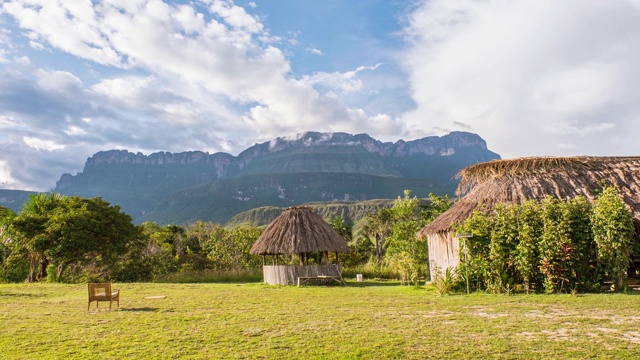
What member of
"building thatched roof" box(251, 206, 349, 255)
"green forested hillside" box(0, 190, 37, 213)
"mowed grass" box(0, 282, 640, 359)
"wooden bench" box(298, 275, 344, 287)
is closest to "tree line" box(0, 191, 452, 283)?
"wooden bench" box(298, 275, 344, 287)

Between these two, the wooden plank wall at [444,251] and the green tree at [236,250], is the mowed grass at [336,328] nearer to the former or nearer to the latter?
the wooden plank wall at [444,251]

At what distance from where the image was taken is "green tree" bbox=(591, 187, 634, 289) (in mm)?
12875

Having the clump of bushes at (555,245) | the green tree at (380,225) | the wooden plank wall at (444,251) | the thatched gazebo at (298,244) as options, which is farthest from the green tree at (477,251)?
the green tree at (380,225)

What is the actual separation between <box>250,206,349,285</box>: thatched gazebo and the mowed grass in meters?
7.72

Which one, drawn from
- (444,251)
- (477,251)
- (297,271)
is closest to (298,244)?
(297,271)

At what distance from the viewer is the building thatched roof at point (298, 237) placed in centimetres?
2136

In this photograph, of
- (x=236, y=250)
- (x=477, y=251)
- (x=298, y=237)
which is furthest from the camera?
(x=236, y=250)

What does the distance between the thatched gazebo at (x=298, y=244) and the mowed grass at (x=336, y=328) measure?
7718 millimetres

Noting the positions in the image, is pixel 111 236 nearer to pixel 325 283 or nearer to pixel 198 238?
pixel 325 283

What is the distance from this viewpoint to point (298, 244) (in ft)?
70.1

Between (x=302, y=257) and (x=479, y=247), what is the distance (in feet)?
36.9

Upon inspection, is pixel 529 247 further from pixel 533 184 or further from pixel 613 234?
pixel 533 184

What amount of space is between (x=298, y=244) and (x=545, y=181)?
10.9 metres

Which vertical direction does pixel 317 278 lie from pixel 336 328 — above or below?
above
